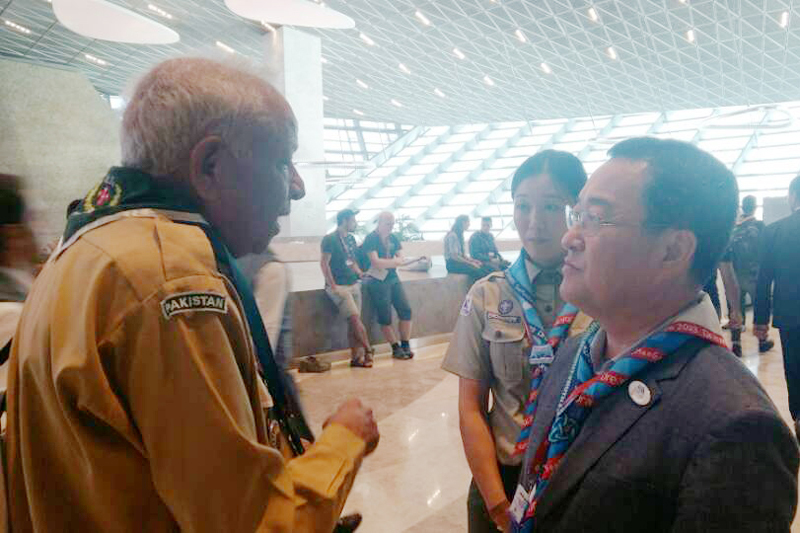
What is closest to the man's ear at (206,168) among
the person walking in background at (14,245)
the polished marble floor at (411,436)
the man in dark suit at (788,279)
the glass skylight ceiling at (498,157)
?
the person walking in background at (14,245)

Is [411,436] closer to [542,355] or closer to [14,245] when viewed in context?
[542,355]

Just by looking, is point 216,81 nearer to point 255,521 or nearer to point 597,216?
point 255,521

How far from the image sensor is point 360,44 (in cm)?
2478

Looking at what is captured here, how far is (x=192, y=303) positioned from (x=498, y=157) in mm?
39968

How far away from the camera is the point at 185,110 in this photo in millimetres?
1024

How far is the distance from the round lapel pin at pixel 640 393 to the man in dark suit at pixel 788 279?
3192 mm

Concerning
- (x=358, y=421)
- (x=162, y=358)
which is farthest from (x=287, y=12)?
(x=162, y=358)

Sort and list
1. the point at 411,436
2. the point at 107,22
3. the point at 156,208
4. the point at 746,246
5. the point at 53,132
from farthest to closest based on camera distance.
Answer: the point at 53,132 < the point at 107,22 < the point at 746,246 < the point at 411,436 < the point at 156,208

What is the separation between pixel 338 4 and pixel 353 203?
18.9m

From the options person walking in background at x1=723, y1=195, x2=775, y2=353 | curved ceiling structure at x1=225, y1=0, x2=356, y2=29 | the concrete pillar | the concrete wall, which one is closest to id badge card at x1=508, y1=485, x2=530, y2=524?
person walking in background at x1=723, y1=195, x2=775, y2=353

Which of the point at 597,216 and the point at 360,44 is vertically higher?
the point at 360,44

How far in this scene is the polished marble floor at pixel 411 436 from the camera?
11.4ft

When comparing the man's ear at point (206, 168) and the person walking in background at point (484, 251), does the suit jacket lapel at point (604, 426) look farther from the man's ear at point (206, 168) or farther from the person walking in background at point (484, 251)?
the person walking in background at point (484, 251)

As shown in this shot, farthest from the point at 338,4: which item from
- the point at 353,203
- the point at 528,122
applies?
the point at 528,122
